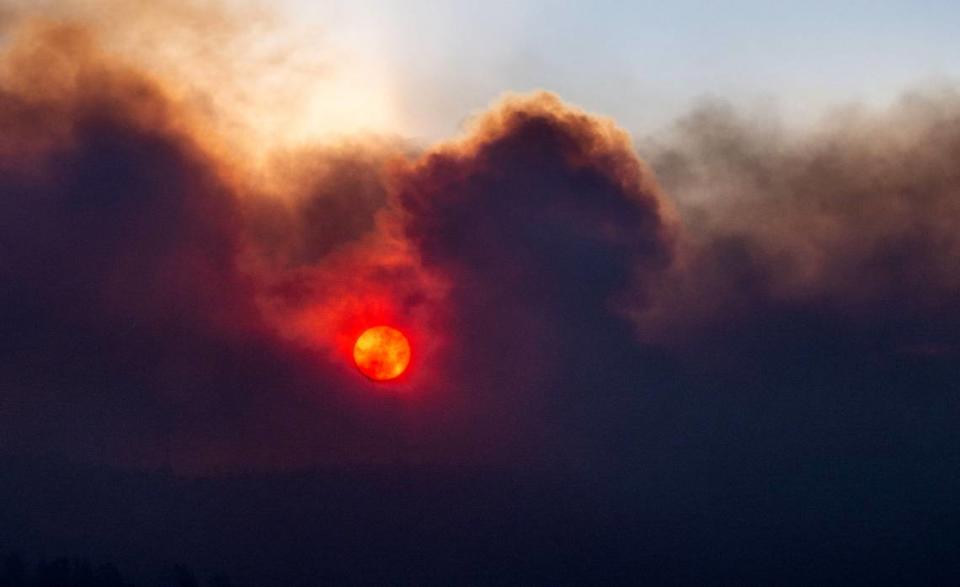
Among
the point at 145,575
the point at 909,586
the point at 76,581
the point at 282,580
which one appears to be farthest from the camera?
the point at 909,586

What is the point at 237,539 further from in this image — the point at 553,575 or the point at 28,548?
the point at 553,575

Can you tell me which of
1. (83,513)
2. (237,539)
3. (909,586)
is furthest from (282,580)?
(909,586)

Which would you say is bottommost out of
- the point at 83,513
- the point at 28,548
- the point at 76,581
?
the point at 76,581

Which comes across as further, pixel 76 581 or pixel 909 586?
pixel 909 586

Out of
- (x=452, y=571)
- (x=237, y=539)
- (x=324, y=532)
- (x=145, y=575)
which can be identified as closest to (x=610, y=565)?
(x=452, y=571)

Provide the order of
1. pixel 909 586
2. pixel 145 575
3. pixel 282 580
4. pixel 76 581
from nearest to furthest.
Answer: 1. pixel 76 581
2. pixel 145 575
3. pixel 282 580
4. pixel 909 586

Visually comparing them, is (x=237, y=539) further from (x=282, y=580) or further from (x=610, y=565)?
(x=610, y=565)

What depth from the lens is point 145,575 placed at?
5650 inches

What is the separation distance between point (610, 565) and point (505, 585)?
→ 1856cm

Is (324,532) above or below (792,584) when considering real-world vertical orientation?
above

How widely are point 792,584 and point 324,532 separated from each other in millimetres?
76603

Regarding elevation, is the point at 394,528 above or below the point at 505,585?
above

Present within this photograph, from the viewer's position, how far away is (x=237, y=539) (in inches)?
6452

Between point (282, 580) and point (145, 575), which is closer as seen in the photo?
point (145, 575)
